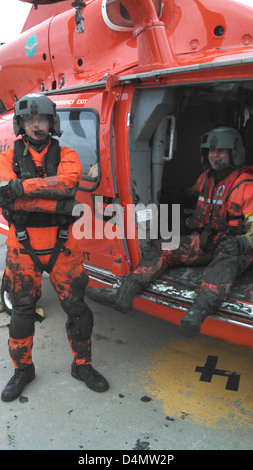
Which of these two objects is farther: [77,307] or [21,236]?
[77,307]

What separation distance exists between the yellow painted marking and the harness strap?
1.11 m

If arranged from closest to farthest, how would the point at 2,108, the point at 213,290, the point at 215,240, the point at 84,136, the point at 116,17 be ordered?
1. the point at 213,290
2. the point at 215,240
3. the point at 84,136
4. the point at 116,17
5. the point at 2,108

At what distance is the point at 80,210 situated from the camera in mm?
2633

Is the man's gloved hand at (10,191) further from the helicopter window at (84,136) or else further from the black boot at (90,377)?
the black boot at (90,377)

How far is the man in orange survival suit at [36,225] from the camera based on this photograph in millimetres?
2449

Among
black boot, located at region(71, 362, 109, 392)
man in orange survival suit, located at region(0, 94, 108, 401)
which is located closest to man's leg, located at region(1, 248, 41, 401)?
man in orange survival suit, located at region(0, 94, 108, 401)

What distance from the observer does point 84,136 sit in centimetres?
325

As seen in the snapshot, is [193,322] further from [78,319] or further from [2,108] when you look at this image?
[2,108]

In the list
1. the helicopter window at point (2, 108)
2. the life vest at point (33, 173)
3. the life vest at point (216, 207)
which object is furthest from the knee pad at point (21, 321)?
the helicopter window at point (2, 108)

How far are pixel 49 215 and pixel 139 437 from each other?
144 cm

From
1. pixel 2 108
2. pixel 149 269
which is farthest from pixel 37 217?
pixel 2 108

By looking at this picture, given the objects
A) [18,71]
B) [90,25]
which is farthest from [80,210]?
[18,71]

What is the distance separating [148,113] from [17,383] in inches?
82.1

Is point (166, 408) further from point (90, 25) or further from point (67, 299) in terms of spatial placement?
point (90, 25)
